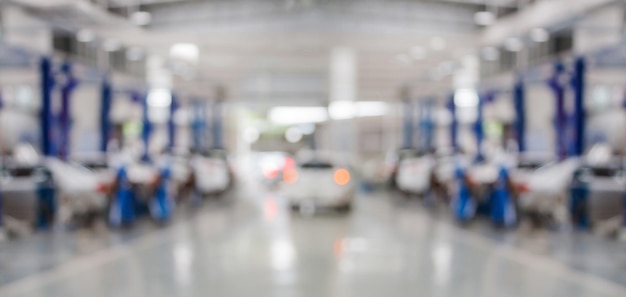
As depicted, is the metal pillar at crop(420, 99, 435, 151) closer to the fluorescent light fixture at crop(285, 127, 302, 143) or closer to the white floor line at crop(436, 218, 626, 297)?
the white floor line at crop(436, 218, 626, 297)

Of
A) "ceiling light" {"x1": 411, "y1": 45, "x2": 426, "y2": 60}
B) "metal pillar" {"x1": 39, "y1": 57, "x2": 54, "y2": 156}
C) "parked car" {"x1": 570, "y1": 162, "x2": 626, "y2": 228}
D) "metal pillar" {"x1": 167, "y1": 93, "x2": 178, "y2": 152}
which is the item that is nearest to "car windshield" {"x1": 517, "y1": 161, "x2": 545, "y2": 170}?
"parked car" {"x1": 570, "y1": 162, "x2": 626, "y2": 228}

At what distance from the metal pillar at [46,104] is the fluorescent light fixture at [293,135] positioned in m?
30.1

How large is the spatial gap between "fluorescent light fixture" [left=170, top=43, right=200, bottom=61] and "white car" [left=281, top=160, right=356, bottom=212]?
9.37 meters

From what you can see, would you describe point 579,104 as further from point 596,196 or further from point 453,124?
point 453,124

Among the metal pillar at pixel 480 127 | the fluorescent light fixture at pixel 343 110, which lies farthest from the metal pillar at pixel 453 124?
the fluorescent light fixture at pixel 343 110

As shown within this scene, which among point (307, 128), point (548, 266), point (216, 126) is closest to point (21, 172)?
point (548, 266)

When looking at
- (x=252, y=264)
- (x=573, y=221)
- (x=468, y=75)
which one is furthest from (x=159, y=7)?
(x=252, y=264)

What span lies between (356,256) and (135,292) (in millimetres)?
3853

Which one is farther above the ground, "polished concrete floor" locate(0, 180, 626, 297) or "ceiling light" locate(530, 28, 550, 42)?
"ceiling light" locate(530, 28, 550, 42)

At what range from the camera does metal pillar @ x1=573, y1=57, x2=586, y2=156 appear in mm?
16531

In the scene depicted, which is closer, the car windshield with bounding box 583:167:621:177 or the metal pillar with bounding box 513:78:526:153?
the car windshield with bounding box 583:167:621:177

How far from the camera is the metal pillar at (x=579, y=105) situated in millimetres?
16531

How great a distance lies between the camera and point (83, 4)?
66.4 feet

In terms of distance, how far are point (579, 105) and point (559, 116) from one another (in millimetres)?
1174
